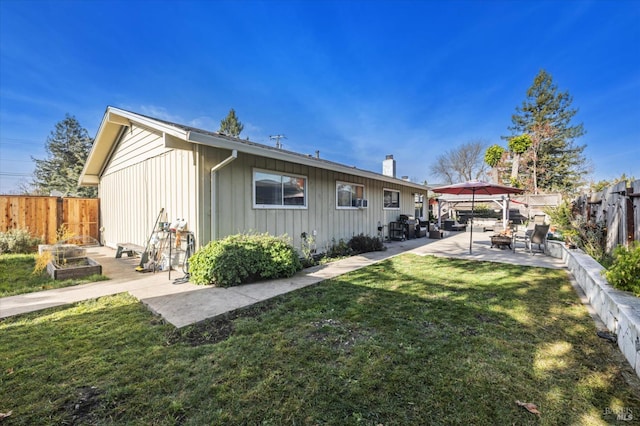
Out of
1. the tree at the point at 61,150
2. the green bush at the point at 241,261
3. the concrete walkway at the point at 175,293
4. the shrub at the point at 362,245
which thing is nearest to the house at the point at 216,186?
the shrub at the point at 362,245

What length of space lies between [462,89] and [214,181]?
1962cm

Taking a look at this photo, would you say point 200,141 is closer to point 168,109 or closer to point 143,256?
point 143,256

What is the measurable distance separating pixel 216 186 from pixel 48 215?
874cm

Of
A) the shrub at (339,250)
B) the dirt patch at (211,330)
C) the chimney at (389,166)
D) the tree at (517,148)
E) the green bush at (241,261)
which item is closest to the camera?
the dirt patch at (211,330)

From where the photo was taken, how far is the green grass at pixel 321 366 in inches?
70.3

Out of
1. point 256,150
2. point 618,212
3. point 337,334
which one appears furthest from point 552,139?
point 337,334

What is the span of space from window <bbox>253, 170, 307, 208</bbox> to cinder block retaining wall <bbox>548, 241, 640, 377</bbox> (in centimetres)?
582

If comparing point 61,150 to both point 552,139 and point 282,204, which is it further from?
point 552,139

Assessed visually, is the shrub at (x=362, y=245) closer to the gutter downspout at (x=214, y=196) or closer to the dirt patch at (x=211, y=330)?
the gutter downspout at (x=214, y=196)

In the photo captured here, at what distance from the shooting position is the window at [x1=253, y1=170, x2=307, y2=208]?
6.29 m

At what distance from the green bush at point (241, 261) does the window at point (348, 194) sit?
3.78 m

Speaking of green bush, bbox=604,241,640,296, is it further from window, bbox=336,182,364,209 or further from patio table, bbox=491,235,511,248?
window, bbox=336,182,364,209

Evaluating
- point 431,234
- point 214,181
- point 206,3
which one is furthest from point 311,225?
point 206,3

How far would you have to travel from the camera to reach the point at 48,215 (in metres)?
9.57
